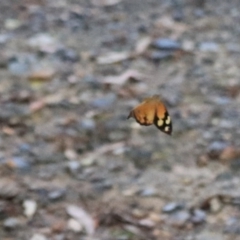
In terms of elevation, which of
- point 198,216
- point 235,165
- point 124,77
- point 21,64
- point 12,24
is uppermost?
point 12,24

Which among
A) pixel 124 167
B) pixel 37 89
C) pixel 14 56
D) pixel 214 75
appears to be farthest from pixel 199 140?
pixel 14 56

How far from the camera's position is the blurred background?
6.83ft

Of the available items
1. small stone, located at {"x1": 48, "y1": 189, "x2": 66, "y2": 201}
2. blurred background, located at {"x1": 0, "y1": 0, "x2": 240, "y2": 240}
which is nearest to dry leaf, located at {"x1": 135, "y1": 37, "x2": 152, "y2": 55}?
blurred background, located at {"x1": 0, "y1": 0, "x2": 240, "y2": 240}

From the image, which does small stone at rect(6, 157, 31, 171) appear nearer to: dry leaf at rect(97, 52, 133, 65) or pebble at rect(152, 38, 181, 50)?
dry leaf at rect(97, 52, 133, 65)

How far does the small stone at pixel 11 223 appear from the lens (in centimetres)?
201

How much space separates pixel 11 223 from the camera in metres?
2.02

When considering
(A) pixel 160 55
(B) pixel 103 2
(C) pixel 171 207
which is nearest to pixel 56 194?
(C) pixel 171 207

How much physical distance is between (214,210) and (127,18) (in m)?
1.43

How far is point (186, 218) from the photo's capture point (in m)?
2.08

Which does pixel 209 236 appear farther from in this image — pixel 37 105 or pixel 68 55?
pixel 68 55

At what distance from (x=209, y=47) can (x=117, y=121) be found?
2.45 feet

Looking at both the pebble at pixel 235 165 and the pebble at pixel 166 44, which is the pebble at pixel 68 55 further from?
the pebble at pixel 235 165

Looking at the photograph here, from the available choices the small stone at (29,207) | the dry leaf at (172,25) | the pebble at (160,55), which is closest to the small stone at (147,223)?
the small stone at (29,207)

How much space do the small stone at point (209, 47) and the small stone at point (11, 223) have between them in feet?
4.39
